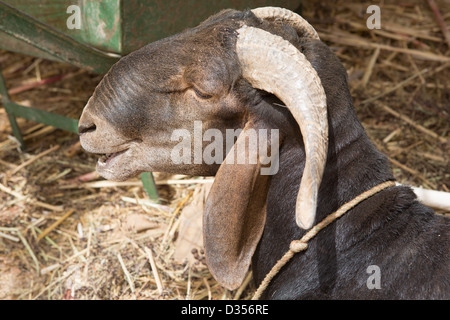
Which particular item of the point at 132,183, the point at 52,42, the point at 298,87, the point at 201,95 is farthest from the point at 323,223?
the point at 132,183

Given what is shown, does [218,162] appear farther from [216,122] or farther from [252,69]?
[252,69]

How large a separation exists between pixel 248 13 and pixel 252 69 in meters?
0.40

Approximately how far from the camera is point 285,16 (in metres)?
2.95

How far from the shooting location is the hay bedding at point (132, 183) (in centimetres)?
420

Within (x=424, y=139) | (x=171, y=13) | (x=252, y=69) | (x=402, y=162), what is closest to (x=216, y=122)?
(x=252, y=69)

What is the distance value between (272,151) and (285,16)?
0.78 m

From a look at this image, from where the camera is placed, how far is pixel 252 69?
257 centimetres

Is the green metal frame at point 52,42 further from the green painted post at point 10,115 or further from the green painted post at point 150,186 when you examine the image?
the green painted post at point 10,115

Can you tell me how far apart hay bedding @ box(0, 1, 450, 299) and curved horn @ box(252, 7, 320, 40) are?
195 cm

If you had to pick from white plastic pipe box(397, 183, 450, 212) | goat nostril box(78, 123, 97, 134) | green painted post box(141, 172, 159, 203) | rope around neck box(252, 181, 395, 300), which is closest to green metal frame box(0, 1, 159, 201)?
green painted post box(141, 172, 159, 203)

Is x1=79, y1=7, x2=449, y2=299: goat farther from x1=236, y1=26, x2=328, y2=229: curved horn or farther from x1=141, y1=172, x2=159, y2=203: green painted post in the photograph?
x1=141, y1=172, x2=159, y2=203: green painted post

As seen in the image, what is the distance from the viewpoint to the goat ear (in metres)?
2.68

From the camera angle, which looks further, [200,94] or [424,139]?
[424,139]

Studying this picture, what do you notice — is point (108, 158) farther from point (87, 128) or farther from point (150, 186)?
point (150, 186)
